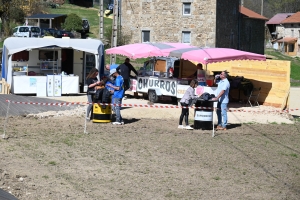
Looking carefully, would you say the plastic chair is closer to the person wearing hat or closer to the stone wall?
the person wearing hat

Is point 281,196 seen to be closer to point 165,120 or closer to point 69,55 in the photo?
point 165,120

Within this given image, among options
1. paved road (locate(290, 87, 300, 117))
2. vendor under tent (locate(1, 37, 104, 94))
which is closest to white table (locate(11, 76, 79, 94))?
vendor under tent (locate(1, 37, 104, 94))

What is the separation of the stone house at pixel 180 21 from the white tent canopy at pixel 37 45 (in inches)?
983

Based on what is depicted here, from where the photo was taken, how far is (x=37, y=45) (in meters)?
26.6

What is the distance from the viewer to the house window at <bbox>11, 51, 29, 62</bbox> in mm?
27938

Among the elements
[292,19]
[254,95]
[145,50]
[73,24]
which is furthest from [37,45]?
[292,19]

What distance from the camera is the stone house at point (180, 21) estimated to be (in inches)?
2030

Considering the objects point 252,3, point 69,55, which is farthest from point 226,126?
point 252,3

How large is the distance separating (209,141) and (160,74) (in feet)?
30.6

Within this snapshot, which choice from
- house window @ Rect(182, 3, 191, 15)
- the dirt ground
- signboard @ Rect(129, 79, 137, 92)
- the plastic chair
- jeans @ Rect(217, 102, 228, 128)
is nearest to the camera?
the dirt ground

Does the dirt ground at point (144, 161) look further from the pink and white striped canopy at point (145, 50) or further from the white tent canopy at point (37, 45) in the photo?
the white tent canopy at point (37, 45)

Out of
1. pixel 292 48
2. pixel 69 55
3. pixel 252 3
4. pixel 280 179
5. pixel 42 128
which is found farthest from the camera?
pixel 252 3

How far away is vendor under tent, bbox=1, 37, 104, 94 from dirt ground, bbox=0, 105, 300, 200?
6.52m

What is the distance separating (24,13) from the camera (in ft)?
220
